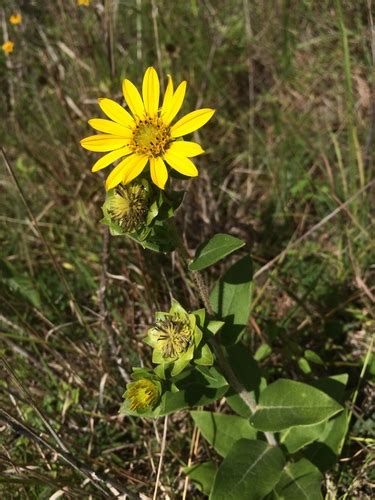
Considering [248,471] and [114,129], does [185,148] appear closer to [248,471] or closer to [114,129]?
[114,129]

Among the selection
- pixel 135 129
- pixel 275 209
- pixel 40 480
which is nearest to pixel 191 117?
pixel 135 129

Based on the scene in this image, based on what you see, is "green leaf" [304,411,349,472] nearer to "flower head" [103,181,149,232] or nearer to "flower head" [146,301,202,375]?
"flower head" [146,301,202,375]

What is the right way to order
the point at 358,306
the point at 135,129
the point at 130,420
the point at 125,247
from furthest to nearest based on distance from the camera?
the point at 125,247, the point at 358,306, the point at 130,420, the point at 135,129

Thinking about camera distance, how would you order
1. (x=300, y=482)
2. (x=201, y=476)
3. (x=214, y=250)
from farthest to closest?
(x=201, y=476), (x=300, y=482), (x=214, y=250)

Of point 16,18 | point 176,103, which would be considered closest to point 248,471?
point 176,103

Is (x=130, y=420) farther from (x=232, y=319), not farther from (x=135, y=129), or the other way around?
(x=135, y=129)

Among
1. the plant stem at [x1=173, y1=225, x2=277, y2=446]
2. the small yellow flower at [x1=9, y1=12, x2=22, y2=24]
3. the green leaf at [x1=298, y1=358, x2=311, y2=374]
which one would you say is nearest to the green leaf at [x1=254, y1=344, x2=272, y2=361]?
the green leaf at [x1=298, y1=358, x2=311, y2=374]
